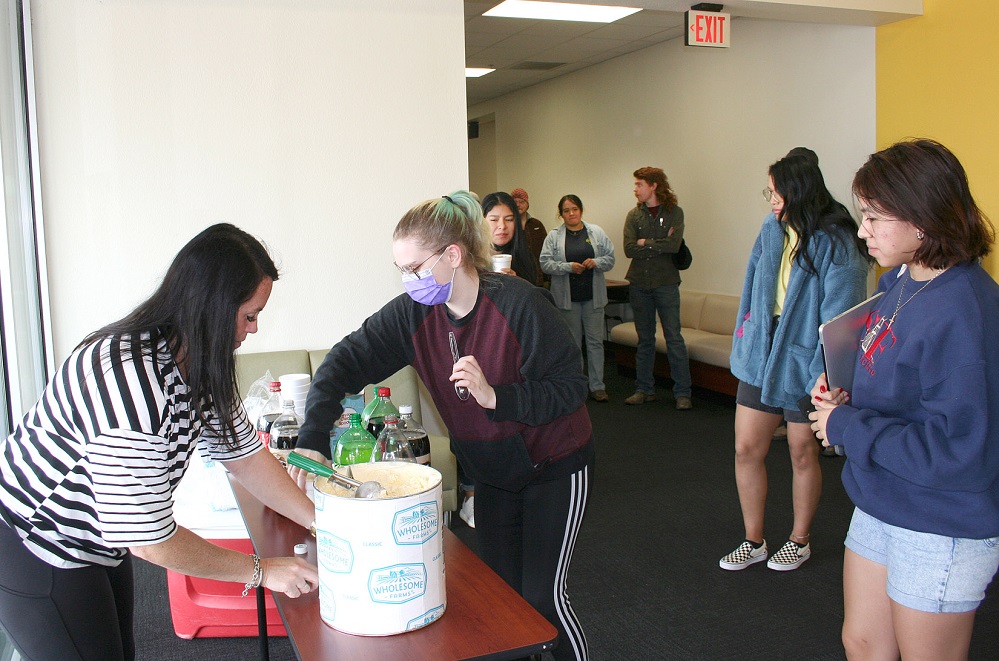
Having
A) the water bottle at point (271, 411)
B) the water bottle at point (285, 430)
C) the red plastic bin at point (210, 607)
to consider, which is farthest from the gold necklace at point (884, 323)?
the red plastic bin at point (210, 607)

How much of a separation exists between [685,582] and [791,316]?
3.83 ft

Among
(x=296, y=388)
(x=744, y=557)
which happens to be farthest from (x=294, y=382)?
(x=744, y=557)

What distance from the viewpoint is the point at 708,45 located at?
512cm

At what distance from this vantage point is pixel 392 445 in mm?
2131

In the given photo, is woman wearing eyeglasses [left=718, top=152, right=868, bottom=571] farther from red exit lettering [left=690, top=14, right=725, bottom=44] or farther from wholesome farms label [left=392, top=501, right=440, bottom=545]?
red exit lettering [left=690, top=14, right=725, bottom=44]

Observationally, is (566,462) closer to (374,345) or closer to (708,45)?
(374,345)

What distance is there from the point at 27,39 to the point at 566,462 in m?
3.12

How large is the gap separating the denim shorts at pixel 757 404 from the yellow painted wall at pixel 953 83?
2.57 metres

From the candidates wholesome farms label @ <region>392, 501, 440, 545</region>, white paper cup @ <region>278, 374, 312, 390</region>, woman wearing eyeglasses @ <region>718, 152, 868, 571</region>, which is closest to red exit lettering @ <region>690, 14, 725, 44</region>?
woman wearing eyeglasses @ <region>718, 152, 868, 571</region>

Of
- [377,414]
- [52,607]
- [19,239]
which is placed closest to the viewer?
[52,607]

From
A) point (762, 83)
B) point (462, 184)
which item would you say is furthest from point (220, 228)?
point (762, 83)

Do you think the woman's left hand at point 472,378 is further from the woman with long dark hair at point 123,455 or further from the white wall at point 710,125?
the white wall at point 710,125

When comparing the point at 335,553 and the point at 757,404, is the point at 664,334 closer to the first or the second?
the point at 757,404

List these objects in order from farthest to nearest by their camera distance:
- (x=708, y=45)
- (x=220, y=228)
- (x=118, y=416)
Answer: (x=708, y=45), (x=220, y=228), (x=118, y=416)
